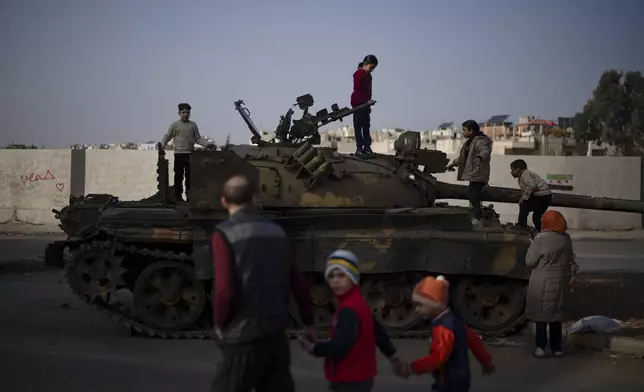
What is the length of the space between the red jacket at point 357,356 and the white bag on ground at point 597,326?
206 inches

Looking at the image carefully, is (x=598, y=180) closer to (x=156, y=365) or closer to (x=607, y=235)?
(x=607, y=235)

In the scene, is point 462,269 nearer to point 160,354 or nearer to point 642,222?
point 160,354

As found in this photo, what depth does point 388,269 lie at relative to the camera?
957cm

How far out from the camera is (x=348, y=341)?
14.5ft

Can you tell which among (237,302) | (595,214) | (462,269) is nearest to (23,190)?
(595,214)

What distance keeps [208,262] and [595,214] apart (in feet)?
57.5

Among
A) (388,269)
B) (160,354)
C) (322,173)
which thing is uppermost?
(322,173)

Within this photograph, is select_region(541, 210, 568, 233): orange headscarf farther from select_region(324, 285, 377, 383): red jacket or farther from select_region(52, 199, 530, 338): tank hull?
select_region(324, 285, 377, 383): red jacket

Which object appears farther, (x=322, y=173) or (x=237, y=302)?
(x=322, y=173)

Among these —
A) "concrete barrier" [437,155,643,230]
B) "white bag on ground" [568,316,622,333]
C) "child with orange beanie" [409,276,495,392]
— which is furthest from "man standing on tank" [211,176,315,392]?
"concrete barrier" [437,155,643,230]

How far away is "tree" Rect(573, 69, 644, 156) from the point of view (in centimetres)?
4788

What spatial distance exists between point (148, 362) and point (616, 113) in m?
46.0

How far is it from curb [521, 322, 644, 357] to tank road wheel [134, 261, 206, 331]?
4263 mm

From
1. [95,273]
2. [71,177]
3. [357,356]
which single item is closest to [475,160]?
[95,273]
